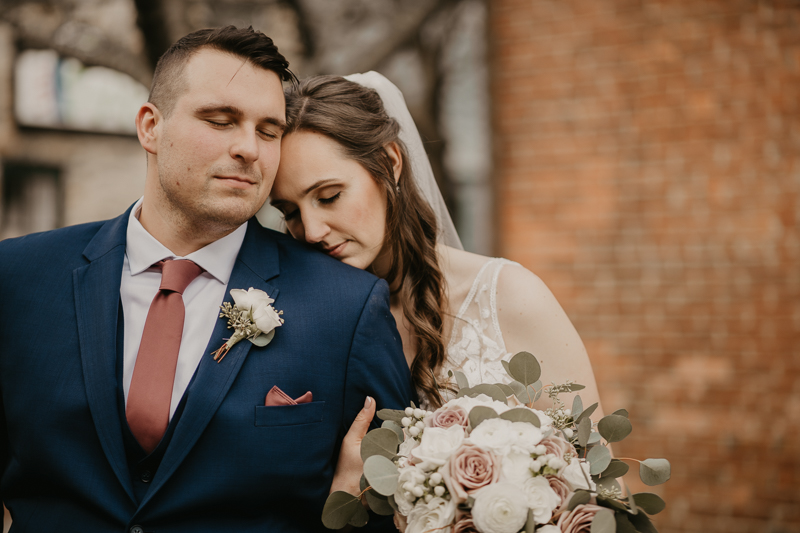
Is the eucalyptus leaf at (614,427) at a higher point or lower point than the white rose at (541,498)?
higher

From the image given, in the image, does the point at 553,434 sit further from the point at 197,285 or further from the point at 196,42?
the point at 196,42

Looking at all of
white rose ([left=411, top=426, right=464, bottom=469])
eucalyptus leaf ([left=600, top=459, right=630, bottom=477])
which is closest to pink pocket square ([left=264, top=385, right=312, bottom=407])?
white rose ([left=411, top=426, right=464, bottom=469])

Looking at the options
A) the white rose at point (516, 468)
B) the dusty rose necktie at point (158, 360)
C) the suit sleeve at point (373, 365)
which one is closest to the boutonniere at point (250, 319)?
the dusty rose necktie at point (158, 360)

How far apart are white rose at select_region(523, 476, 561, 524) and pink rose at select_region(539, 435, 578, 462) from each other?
3.4 inches

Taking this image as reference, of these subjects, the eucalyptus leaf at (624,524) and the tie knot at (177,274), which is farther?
the tie knot at (177,274)

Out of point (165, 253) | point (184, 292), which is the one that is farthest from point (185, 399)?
point (165, 253)

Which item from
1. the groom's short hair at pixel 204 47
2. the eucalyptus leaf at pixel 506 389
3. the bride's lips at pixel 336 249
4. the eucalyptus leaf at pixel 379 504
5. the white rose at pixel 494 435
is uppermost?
the groom's short hair at pixel 204 47

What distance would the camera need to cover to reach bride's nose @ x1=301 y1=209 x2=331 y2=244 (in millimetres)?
2115

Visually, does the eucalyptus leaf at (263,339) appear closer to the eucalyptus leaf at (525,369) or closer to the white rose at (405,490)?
the white rose at (405,490)

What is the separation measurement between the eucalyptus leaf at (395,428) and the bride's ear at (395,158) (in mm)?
1125

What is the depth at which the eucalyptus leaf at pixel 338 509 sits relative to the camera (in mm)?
1591

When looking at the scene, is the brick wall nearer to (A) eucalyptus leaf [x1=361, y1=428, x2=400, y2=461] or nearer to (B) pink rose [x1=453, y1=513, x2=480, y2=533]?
(A) eucalyptus leaf [x1=361, y1=428, x2=400, y2=461]

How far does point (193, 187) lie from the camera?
6.11 feet

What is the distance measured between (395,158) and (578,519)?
1584mm
